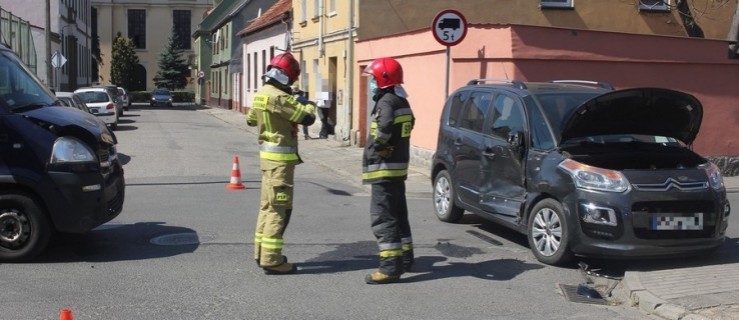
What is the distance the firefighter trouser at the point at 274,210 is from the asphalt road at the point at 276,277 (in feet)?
0.79

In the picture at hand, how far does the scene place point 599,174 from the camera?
23.7 feet

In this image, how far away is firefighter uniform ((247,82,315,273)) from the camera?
6906 mm

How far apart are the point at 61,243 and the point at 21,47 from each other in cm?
1928

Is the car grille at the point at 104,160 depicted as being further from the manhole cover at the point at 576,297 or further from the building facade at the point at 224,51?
the building facade at the point at 224,51

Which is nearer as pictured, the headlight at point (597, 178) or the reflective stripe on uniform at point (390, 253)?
the reflective stripe on uniform at point (390, 253)

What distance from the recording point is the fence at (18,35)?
23.5m

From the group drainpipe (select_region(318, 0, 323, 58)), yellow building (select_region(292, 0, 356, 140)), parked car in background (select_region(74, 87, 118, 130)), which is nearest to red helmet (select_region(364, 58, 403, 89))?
yellow building (select_region(292, 0, 356, 140))

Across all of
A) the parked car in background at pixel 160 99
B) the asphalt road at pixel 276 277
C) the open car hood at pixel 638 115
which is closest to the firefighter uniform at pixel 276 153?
the asphalt road at pixel 276 277

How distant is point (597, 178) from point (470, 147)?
7.27ft

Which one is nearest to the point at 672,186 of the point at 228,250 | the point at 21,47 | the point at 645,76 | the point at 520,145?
the point at 520,145

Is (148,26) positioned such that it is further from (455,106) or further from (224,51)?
(455,106)

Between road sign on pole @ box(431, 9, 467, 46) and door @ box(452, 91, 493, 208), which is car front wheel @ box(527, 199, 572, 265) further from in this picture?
road sign on pole @ box(431, 9, 467, 46)

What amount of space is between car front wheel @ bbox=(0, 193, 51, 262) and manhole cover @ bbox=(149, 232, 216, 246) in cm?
139

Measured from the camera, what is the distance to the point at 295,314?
6.02 m
